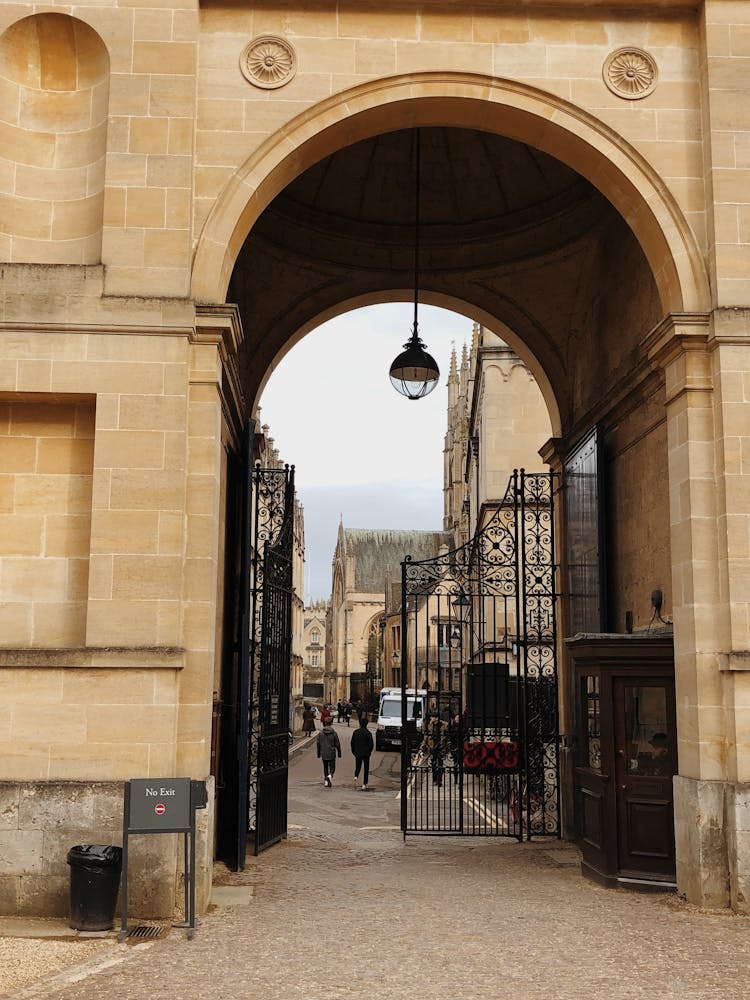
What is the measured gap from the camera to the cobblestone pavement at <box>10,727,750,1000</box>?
20.6ft

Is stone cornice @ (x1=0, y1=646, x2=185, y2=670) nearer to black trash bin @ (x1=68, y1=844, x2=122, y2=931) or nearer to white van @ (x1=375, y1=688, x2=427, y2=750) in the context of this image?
black trash bin @ (x1=68, y1=844, x2=122, y2=931)

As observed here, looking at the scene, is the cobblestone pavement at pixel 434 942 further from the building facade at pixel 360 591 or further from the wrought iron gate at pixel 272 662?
the building facade at pixel 360 591

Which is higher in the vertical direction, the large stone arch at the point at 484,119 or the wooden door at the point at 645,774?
the large stone arch at the point at 484,119

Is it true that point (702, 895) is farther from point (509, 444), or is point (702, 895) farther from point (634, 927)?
point (509, 444)

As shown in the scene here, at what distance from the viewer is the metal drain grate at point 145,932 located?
292 inches

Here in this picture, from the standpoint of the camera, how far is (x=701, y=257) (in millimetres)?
9344

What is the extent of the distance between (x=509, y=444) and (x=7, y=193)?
18.7 metres

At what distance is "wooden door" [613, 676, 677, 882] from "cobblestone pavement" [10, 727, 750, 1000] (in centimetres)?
40

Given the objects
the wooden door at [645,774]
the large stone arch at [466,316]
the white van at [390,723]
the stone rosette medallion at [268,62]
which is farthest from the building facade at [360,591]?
the stone rosette medallion at [268,62]

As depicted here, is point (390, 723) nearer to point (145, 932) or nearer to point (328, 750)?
point (328, 750)

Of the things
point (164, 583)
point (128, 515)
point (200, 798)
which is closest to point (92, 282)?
point (128, 515)

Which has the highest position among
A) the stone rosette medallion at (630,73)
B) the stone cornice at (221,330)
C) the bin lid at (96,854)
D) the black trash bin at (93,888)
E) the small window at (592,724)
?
the stone rosette medallion at (630,73)

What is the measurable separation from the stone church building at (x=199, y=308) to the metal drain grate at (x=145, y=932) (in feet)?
0.99

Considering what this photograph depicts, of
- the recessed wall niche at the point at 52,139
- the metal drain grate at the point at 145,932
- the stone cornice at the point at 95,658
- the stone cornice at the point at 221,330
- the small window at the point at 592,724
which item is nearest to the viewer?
the metal drain grate at the point at 145,932
